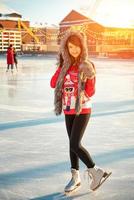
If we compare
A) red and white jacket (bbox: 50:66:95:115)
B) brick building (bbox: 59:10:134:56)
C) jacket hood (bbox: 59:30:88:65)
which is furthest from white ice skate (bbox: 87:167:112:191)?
brick building (bbox: 59:10:134:56)

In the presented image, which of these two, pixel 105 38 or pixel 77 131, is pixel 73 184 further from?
pixel 105 38

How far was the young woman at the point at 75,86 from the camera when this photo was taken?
3336mm

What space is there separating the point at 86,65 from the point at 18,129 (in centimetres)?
322

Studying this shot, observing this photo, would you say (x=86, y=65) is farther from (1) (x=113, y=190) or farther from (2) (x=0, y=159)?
(2) (x=0, y=159)

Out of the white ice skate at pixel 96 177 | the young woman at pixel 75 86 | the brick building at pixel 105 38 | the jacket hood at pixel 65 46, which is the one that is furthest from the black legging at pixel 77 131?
the brick building at pixel 105 38

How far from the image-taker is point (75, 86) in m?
3.38

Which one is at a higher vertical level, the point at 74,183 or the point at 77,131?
the point at 77,131

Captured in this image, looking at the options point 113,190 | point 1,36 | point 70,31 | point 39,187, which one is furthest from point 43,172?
point 1,36

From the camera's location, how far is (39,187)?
12.0 ft

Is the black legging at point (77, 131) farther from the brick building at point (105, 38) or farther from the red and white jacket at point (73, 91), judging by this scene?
the brick building at point (105, 38)

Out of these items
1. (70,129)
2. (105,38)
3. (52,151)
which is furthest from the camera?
(105,38)

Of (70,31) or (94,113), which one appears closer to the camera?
(70,31)

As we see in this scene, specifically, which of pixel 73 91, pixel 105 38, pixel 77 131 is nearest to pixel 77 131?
pixel 77 131

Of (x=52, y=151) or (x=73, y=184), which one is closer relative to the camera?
(x=73, y=184)
